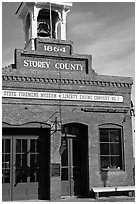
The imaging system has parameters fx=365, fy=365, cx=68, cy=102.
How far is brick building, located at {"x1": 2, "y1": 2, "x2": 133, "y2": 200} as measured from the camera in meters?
17.7

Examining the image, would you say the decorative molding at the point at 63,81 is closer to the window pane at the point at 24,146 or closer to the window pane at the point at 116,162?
the window pane at the point at 24,146

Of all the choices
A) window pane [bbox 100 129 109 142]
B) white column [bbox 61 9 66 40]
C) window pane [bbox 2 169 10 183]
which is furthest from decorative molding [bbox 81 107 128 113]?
window pane [bbox 2 169 10 183]

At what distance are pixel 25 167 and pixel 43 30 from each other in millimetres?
7785

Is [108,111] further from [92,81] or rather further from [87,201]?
[87,201]

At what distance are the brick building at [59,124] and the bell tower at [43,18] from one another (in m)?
0.08

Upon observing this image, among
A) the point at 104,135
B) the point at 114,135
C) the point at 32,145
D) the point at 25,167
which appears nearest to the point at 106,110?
the point at 104,135

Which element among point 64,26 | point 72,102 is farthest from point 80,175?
point 64,26

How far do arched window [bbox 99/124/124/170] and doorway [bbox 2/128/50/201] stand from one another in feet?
9.62

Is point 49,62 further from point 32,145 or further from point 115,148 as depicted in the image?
point 115,148

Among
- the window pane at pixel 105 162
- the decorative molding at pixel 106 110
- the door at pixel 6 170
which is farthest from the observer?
the window pane at pixel 105 162

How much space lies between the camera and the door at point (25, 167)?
694 inches

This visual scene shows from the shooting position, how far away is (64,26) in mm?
20688

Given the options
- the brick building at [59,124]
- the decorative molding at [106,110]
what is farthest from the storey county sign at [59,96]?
the decorative molding at [106,110]

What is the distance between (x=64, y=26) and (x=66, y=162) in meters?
7.65
